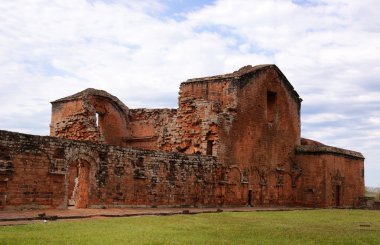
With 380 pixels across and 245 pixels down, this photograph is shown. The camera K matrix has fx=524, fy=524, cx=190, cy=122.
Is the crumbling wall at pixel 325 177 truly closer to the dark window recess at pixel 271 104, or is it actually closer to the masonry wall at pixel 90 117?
the dark window recess at pixel 271 104

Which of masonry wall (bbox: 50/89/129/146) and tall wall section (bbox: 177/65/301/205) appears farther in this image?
masonry wall (bbox: 50/89/129/146)

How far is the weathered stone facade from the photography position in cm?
1558

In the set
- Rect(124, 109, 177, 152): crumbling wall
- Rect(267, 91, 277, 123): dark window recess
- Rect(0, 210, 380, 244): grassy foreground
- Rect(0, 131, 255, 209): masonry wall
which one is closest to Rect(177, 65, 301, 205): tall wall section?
Rect(267, 91, 277, 123): dark window recess

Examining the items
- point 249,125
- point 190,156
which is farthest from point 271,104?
point 190,156

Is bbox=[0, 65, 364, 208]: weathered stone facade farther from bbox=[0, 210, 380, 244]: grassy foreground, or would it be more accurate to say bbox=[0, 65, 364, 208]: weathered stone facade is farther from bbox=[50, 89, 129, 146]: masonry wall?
bbox=[0, 210, 380, 244]: grassy foreground

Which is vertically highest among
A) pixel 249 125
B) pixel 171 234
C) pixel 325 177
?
pixel 249 125

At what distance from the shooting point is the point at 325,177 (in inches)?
1009

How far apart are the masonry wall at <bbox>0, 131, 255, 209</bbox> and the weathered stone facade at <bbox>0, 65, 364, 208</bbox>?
0.03 m

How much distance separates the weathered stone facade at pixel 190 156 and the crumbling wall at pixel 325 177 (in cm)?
5

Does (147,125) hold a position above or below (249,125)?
above

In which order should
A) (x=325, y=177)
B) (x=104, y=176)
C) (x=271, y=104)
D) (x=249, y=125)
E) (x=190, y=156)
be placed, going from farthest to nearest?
(x=271, y=104) → (x=325, y=177) → (x=249, y=125) → (x=190, y=156) → (x=104, y=176)

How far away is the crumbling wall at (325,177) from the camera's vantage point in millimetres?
25719

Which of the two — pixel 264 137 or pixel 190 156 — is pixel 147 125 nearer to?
pixel 264 137

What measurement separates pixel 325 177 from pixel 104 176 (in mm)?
12676
